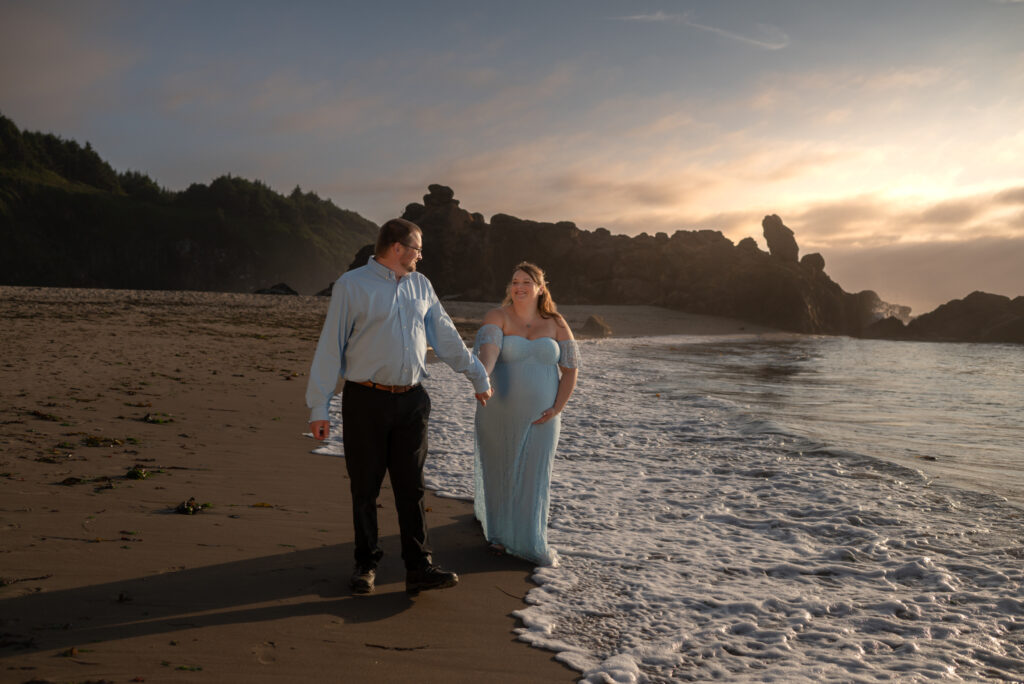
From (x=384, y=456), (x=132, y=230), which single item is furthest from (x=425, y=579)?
(x=132, y=230)

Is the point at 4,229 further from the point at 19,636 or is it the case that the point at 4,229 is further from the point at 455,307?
the point at 19,636

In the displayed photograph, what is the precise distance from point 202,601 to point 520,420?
92.8 inches

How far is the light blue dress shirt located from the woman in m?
1.07

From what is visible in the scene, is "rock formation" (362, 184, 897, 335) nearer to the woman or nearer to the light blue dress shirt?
the woman

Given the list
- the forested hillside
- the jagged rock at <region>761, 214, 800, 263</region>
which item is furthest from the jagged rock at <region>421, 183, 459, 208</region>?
the forested hillside

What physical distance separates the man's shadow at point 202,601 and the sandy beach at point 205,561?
13 mm

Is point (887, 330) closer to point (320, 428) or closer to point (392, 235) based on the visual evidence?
point (392, 235)

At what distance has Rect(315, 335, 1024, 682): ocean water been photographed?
3.91m

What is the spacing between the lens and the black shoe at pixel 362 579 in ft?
13.8

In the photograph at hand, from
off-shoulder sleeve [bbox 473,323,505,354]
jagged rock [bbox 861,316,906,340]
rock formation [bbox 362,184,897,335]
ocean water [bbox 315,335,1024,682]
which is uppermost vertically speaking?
rock formation [bbox 362,184,897,335]

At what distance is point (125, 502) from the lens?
5.40m

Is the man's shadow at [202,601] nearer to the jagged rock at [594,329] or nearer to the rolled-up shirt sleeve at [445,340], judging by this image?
the rolled-up shirt sleeve at [445,340]

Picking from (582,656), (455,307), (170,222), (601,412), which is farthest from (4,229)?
(582,656)

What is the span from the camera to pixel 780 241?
72.0 metres
